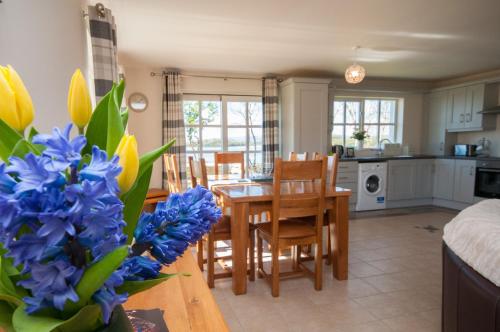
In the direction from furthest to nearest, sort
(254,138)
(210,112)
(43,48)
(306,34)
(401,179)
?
(401,179) → (254,138) → (210,112) → (306,34) → (43,48)

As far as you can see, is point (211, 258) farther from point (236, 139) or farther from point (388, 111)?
Result: point (388, 111)

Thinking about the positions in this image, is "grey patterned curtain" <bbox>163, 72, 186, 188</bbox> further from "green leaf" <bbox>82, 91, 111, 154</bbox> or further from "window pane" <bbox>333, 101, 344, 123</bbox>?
"green leaf" <bbox>82, 91, 111, 154</bbox>

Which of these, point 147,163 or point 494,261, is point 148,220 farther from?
point 494,261

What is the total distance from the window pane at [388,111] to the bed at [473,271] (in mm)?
4714

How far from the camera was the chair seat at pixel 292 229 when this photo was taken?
2277 mm

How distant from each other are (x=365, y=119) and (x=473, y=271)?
491 cm

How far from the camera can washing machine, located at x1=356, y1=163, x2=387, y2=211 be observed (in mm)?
5121

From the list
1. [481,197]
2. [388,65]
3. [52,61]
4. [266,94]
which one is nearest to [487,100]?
[481,197]

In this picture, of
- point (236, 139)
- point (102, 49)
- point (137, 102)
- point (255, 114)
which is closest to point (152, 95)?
point (137, 102)

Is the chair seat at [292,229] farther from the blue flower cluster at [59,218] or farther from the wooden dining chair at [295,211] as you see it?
the blue flower cluster at [59,218]

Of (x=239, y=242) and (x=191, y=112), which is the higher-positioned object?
(x=191, y=112)

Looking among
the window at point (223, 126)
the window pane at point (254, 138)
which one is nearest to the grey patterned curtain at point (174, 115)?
the window at point (223, 126)

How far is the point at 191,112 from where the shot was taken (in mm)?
4910

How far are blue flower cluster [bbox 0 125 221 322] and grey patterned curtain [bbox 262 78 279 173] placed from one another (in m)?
4.80
